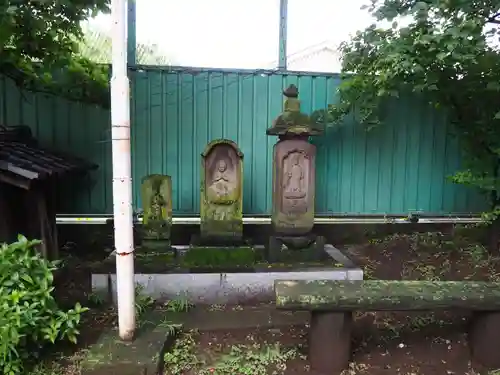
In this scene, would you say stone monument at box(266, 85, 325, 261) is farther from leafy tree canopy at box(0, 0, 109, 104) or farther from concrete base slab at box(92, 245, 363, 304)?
leafy tree canopy at box(0, 0, 109, 104)

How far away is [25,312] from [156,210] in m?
2.32

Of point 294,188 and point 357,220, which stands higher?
point 294,188

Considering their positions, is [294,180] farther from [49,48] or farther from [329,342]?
[49,48]

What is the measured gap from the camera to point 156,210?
17.7ft

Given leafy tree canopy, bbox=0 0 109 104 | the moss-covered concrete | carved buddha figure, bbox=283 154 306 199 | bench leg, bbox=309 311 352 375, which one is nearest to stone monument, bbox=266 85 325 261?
carved buddha figure, bbox=283 154 306 199

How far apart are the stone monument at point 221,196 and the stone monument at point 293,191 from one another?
1.62 ft

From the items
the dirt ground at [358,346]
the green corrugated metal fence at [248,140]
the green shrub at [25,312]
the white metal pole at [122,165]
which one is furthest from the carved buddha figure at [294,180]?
the green shrub at [25,312]

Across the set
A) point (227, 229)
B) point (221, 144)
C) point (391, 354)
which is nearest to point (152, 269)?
point (227, 229)

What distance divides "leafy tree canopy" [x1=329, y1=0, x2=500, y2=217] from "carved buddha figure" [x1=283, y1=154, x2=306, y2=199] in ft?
3.58

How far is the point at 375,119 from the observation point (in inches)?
231

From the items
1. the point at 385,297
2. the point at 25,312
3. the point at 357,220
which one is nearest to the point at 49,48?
the point at 25,312

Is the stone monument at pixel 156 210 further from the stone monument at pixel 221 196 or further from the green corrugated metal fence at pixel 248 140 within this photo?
the green corrugated metal fence at pixel 248 140

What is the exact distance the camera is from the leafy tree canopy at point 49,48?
386 cm

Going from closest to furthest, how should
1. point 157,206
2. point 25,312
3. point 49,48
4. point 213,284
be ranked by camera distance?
1. point 25,312
2. point 49,48
3. point 213,284
4. point 157,206
